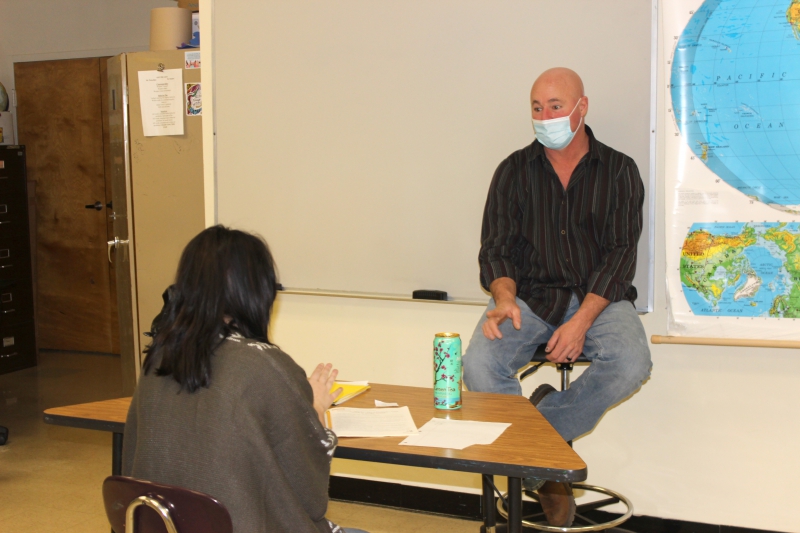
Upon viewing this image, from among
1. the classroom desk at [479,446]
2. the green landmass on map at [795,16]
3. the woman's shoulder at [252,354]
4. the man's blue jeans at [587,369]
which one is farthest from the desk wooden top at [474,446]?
the green landmass on map at [795,16]

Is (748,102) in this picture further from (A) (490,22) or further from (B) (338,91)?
(B) (338,91)

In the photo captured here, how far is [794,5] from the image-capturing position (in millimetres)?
2365

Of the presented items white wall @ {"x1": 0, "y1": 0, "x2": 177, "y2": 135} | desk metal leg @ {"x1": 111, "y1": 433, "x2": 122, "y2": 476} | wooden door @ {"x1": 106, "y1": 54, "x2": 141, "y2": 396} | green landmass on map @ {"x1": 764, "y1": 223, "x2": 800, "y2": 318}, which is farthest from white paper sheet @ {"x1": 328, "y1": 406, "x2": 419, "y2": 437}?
white wall @ {"x1": 0, "y1": 0, "x2": 177, "y2": 135}

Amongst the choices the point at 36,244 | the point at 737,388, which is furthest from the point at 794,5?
the point at 36,244

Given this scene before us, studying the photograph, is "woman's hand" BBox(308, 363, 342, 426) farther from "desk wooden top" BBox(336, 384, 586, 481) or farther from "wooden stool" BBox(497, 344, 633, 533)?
"wooden stool" BBox(497, 344, 633, 533)

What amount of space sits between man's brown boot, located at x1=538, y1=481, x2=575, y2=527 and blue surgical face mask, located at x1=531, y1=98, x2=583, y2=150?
1084 millimetres

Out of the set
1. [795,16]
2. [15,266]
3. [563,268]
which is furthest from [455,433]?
[15,266]

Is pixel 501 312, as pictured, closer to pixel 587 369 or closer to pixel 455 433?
pixel 587 369

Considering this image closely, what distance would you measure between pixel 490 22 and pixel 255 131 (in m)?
1.07

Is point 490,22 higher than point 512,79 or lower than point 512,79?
higher

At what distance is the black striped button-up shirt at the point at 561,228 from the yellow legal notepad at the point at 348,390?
730 mm

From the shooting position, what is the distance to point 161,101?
3.55m

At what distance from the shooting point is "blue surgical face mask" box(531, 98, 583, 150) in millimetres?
2426

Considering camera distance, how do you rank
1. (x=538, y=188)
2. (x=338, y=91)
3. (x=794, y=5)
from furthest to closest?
(x=338, y=91), (x=538, y=188), (x=794, y=5)
